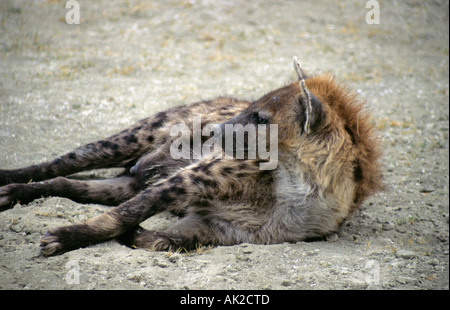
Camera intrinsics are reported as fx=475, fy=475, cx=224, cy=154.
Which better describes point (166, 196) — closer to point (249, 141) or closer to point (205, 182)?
point (205, 182)

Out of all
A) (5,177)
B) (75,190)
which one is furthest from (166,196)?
(5,177)

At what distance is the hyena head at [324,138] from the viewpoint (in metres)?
2.48

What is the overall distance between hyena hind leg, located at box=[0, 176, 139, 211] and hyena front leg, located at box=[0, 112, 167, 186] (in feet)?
Result: 0.44

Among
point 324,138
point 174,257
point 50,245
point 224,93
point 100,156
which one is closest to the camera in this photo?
point 50,245

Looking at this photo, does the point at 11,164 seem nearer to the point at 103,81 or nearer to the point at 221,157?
the point at 221,157

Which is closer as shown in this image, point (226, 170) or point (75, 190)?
point (226, 170)

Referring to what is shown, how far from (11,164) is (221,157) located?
1538 mm

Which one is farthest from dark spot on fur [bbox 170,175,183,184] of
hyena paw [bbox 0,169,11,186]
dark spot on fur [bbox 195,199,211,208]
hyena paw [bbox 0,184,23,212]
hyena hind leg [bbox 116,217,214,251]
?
hyena paw [bbox 0,169,11,186]

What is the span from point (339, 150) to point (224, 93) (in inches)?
94.3

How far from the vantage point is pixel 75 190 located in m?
3.01

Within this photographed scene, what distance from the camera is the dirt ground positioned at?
2250 millimetres

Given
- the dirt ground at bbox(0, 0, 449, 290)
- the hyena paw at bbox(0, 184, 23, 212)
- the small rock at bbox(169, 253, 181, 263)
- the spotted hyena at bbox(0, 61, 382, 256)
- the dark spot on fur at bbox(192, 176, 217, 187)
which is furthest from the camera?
the hyena paw at bbox(0, 184, 23, 212)

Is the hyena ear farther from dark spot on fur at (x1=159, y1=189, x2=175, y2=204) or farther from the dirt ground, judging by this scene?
dark spot on fur at (x1=159, y1=189, x2=175, y2=204)

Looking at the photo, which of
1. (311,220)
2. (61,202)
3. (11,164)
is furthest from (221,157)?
(11,164)
